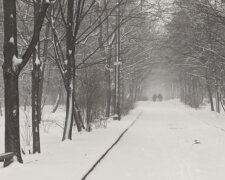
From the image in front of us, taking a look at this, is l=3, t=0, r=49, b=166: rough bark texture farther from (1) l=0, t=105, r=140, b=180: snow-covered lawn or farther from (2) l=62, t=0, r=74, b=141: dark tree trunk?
(2) l=62, t=0, r=74, b=141: dark tree trunk

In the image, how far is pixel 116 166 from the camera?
33.1ft

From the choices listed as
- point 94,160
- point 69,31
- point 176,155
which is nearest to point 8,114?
point 94,160

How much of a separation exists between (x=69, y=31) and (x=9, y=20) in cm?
543

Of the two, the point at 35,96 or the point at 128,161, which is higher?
the point at 35,96

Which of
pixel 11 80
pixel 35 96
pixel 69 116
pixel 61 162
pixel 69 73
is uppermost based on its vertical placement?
pixel 69 73

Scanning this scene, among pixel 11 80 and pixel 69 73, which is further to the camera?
pixel 69 73

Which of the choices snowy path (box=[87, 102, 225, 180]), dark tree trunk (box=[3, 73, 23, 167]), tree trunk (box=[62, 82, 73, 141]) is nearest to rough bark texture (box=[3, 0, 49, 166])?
dark tree trunk (box=[3, 73, 23, 167])

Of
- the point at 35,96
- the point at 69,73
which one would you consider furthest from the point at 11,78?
the point at 69,73

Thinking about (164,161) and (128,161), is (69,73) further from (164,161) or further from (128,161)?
(164,161)

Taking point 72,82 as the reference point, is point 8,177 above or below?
below

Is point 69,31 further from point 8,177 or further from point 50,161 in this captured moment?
point 8,177

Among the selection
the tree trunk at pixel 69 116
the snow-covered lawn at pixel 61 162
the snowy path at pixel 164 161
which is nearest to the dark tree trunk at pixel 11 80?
the snow-covered lawn at pixel 61 162

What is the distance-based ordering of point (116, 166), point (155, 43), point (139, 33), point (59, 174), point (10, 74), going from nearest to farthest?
point (59, 174) → point (10, 74) → point (116, 166) → point (139, 33) → point (155, 43)

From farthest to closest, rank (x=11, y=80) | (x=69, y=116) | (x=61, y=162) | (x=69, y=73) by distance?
(x=69, y=73) < (x=69, y=116) < (x=61, y=162) < (x=11, y=80)
